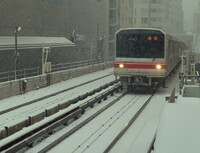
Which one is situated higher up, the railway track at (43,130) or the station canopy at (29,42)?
the station canopy at (29,42)

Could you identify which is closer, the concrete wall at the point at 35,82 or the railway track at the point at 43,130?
the railway track at the point at 43,130

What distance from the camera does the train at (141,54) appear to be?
19.4 m

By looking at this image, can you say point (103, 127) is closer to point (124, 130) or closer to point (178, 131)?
point (124, 130)

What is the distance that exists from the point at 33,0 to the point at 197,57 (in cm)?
2373

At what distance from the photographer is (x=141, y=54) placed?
1958 centimetres

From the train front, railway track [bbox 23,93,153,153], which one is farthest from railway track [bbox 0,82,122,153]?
the train front

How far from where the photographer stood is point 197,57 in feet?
156

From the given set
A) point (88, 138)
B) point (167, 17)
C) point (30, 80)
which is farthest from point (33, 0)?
point (167, 17)

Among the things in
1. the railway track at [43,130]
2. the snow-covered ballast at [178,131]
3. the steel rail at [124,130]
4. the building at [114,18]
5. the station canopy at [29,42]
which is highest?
the building at [114,18]

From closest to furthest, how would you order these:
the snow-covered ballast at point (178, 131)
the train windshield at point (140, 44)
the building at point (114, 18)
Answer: the snow-covered ballast at point (178, 131), the train windshield at point (140, 44), the building at point (114, 18)

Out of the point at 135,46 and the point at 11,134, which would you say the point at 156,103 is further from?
the point at 11,134

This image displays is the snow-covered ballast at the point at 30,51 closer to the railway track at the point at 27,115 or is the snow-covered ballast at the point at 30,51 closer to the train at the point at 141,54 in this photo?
the train at the point at 141,54

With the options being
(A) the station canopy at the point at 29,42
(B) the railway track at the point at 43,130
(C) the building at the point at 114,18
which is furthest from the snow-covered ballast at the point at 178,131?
(C) the building at the point at 114,18

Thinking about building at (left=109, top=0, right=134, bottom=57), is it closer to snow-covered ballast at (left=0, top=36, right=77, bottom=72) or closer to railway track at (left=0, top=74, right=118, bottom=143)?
snow-covered ballast at (left=0, top=36, right=77, bottom=72)
